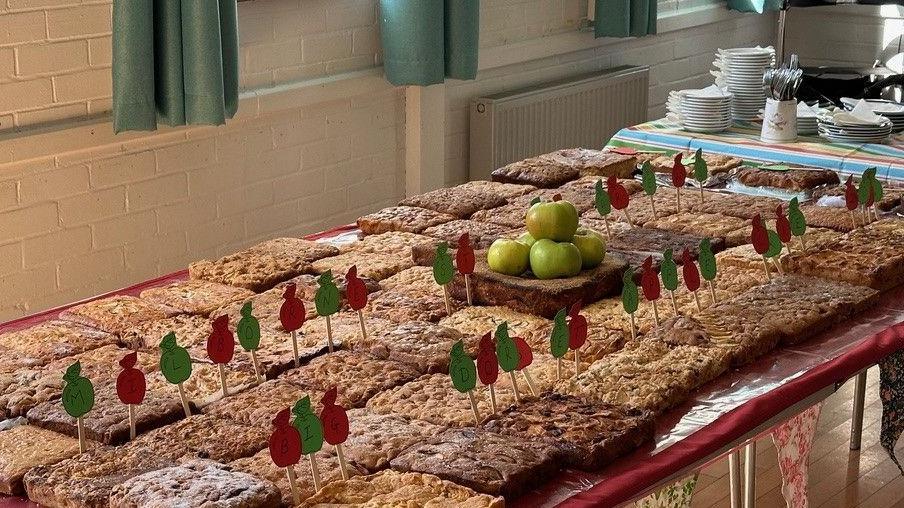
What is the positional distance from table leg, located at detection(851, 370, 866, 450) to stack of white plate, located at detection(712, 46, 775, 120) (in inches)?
45.5

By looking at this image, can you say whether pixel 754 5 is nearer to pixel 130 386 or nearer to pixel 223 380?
pixel 223 380

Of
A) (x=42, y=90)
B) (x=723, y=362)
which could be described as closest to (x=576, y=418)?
(x=723, y=362)

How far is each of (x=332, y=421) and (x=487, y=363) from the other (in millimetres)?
317

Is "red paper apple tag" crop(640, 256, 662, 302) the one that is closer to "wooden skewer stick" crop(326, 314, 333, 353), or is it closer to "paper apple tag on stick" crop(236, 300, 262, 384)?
"wooden skewer stick" crop(326, 314, 333, 353)

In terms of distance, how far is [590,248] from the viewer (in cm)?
266

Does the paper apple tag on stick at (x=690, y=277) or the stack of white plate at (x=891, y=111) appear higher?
the stack of white plate at (x=891, y=111)

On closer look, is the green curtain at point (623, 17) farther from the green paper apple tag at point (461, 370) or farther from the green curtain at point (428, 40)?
the green paper apple tag at point (461, 370)

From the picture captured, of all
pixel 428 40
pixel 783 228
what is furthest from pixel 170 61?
pixel 783 228

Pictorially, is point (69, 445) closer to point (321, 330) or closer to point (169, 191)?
point (321, 330)

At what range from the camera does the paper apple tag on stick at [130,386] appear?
1953 mm

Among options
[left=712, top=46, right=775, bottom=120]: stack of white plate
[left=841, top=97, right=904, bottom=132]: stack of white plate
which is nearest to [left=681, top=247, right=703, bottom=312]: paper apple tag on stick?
[left=841, top=97, right=904, bottom=132]: stack of white plate

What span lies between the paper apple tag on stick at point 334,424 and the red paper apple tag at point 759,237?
118cm

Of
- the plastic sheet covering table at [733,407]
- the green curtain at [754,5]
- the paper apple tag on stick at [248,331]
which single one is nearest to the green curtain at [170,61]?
the plastic sheet covering table at [733,407]

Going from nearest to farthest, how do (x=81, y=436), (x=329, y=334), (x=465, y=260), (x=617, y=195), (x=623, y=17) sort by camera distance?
(x=81, y=436) → (x=329, y=334) → (x=465, y=260) → (x=617, y=195) → (x=623, y=17)
